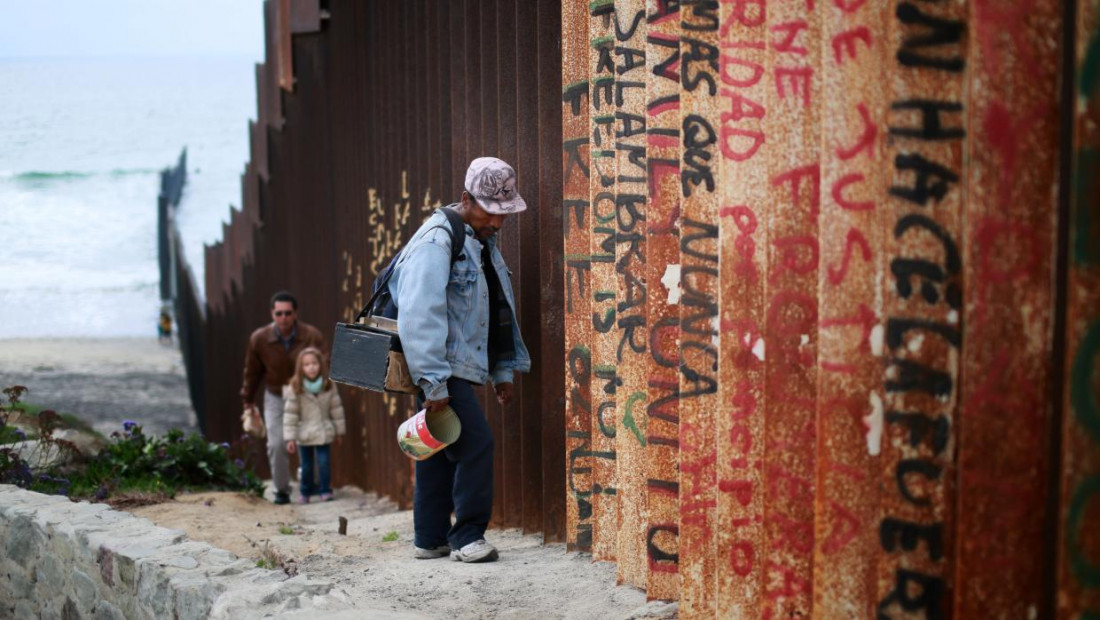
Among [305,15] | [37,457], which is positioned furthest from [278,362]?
[305,15]

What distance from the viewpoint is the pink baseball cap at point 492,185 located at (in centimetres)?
511

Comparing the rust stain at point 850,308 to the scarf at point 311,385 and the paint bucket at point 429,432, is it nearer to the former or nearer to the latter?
the paint bucket at point 429,432

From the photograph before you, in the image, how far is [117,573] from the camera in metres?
4.82

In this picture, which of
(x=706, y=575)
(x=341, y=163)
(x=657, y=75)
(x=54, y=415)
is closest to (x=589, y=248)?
(x=657, y=75)

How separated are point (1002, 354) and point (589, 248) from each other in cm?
255

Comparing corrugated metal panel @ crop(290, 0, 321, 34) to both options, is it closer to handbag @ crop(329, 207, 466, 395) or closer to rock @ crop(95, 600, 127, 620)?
handbag @ crop(329, 207, 466, 395)

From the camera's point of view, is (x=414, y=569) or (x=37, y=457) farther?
(x=37, y=457)

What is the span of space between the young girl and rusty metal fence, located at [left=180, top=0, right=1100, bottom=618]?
3.59 metres

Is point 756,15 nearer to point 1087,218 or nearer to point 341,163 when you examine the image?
point 1087,218

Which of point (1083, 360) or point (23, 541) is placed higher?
point (1083, 360)

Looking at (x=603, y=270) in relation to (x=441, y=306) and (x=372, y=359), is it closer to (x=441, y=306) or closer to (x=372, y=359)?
(x=441, y=306)

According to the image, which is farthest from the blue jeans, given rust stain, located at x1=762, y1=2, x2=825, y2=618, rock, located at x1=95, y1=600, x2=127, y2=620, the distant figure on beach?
the distant figure on beach

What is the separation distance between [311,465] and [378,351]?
4.49 m

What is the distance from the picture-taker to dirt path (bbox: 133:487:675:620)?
448 cm
